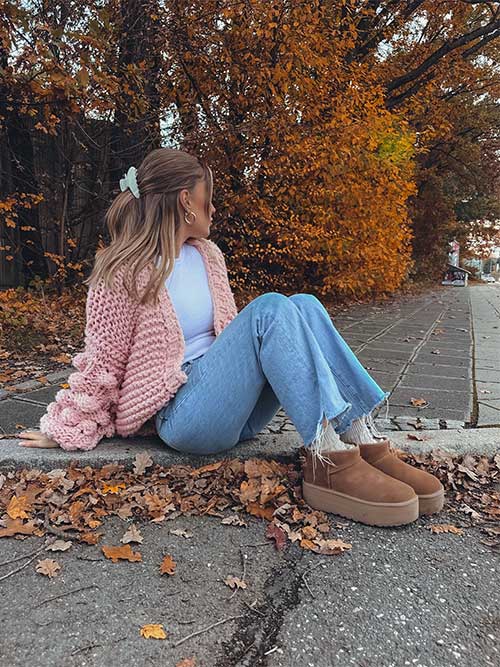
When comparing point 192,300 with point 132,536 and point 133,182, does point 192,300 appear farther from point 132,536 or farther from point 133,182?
point 132,536

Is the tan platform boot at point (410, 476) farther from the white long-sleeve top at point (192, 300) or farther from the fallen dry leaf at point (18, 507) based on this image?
the fallen dry leaf at point (18, 507)

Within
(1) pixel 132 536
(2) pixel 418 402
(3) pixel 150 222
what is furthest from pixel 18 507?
(2) pixel 418 402

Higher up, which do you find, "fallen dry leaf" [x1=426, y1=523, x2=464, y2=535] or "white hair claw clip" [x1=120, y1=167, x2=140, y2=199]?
"white hair claw clip" [x1=120, y1=167, x2=140, y2=199]

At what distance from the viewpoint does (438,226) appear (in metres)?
19.6

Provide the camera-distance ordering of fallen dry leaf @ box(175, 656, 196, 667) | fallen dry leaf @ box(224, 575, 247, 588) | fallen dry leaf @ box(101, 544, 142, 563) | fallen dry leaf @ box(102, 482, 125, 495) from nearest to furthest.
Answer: fallen dry leaf @ box(175, 656, 196, 667) → fallen dry leaf @ box(224, 575, 247, 588) → fallen dry leaf @ box(101, 544, 142, 563) → fallen dry leaf @ box(102, 482, 125, 495)

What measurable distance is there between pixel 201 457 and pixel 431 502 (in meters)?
0.88

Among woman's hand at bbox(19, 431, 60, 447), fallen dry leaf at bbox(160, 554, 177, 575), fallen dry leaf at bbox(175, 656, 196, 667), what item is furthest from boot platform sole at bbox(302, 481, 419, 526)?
woman's hand at bbox(19, 431, 60, 447)

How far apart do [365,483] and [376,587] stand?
375mm

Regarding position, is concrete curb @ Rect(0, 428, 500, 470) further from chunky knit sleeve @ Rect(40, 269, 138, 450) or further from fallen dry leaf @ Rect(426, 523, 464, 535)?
fallen dry leaf @ Rect(426, 523, 464, 535)

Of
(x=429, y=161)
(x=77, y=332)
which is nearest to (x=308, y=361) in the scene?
(x=77, y=332)

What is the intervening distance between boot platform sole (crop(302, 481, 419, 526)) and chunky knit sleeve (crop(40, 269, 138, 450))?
2.75ft

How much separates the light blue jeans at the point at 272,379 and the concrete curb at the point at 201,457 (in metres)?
0.11

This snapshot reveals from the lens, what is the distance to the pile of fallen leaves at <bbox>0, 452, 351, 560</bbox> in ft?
5.78

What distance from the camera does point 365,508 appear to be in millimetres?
1832
